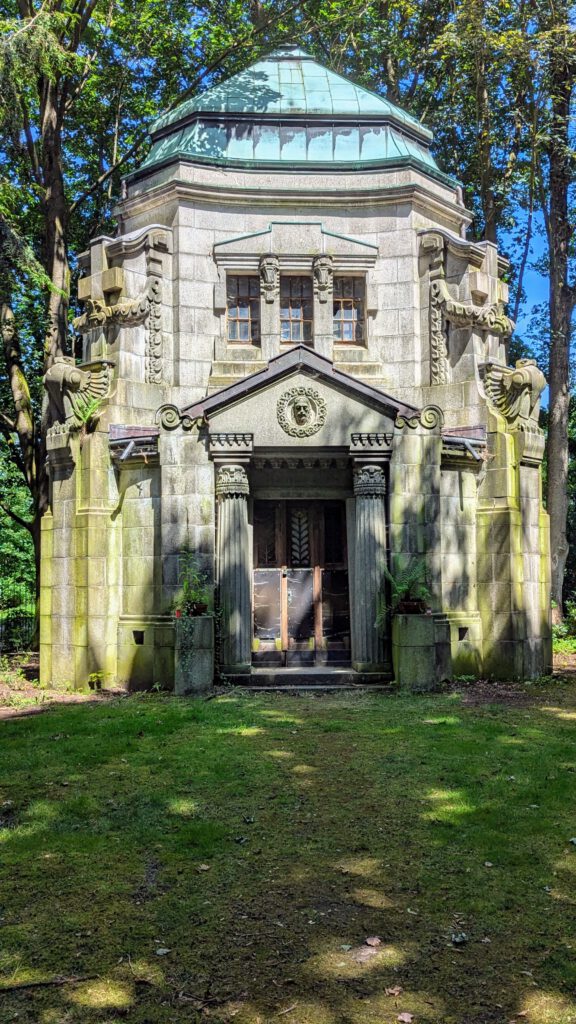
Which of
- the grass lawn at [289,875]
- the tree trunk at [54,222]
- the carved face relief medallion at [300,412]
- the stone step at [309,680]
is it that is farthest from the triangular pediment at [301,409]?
the tree trunk at [54,222]

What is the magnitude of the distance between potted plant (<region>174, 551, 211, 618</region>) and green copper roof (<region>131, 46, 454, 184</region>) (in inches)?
315

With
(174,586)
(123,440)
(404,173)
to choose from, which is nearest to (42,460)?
(123,440)

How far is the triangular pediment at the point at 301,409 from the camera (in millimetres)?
13961

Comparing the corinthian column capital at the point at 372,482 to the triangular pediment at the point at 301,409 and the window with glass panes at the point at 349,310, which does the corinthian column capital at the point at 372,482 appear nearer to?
the triangular pediment at the point at 301,409

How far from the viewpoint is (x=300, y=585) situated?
14922 mm

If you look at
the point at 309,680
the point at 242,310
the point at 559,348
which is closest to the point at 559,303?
the point at 559,348

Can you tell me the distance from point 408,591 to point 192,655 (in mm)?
3619

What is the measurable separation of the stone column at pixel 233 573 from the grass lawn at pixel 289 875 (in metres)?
3.23

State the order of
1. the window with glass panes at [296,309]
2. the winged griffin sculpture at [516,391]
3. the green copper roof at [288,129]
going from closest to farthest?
the winged griffin sculpture at [516,391] → the window with glass panes at [296,309] → the green copper roof at [288,129]

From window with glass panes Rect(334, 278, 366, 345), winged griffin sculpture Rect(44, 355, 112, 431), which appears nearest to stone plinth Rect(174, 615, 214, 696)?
winged griffin sculpture Rect(44, 355, 112, 431)

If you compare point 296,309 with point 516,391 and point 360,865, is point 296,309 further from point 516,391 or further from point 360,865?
point 360,865

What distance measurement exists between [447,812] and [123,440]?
941cm

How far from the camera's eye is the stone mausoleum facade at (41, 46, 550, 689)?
13969mm

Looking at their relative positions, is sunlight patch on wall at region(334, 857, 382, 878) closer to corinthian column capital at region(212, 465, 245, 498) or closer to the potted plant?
the potted plant
